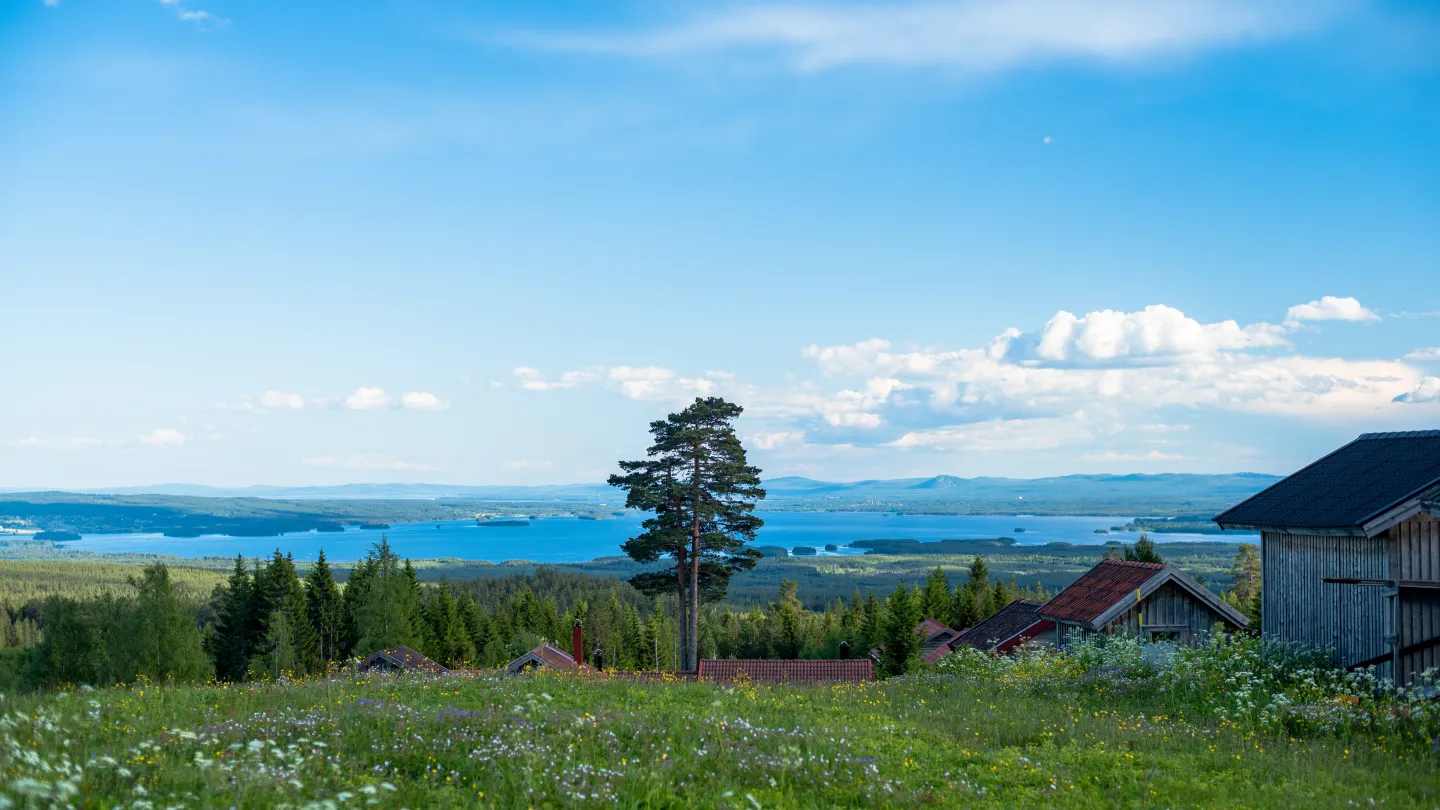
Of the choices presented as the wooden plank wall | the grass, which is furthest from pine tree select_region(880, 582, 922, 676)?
the grass

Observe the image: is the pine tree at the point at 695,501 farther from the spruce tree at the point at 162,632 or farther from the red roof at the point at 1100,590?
the spruce tree at the point at 162,632

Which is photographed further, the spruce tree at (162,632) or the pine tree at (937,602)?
the pine tree at (937,602)

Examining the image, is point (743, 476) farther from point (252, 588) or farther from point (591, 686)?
point (252, 588)

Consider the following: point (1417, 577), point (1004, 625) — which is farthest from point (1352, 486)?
point (1004, 625)

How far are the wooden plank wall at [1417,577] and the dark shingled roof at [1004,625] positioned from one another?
1977 centimetres

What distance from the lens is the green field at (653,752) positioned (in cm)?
850

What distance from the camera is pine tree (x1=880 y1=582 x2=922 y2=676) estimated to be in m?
52.9

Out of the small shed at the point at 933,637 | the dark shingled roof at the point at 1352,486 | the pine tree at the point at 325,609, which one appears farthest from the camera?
the pine tree at the point at 325,609

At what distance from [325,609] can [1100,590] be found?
5002cm

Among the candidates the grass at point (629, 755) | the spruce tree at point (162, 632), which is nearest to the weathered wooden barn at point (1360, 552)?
the grass at point (629, 755)

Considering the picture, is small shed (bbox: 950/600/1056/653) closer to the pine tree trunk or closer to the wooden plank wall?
the pine tree trunk

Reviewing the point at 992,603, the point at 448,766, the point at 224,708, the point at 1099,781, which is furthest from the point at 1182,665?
the point at 992,603

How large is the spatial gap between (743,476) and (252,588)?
3943 centimetres

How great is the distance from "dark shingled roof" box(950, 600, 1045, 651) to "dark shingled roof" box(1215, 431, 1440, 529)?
55.1 feet
